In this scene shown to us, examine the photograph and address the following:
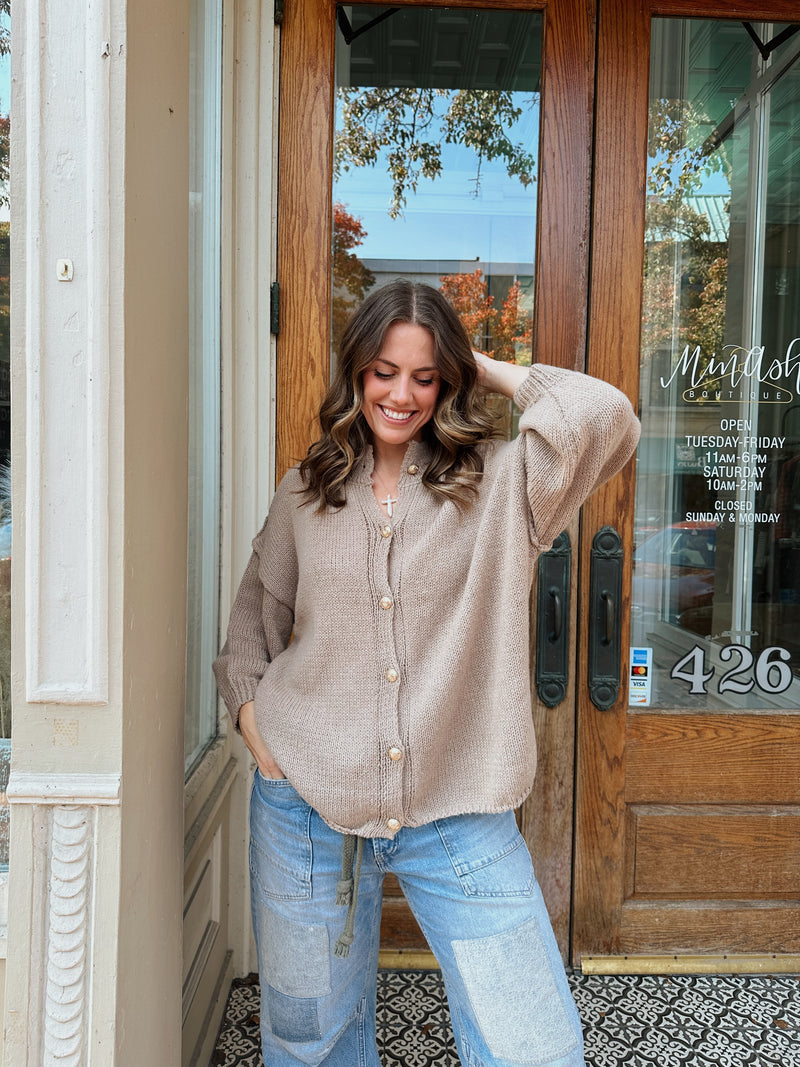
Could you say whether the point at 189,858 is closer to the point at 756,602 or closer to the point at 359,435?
the point at 359,435

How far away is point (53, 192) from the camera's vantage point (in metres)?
1.09

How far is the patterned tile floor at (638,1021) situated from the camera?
2021mm


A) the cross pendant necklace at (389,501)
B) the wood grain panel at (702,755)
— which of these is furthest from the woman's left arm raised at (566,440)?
the wood grain panel at (702,755)

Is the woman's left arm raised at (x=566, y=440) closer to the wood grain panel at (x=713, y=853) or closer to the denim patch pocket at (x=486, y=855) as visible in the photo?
the denim patch pocket at (x=486, y=855)

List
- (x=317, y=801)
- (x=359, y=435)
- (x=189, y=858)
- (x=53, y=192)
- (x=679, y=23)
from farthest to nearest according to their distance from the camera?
(x=679, y=23), (x=189, y=858), (x=359, y=435), (x=317, y=801), (x=53, y=192)

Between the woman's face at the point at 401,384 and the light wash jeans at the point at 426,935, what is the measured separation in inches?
26.4

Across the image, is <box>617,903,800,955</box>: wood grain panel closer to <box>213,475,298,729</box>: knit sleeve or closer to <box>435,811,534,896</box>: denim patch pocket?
<box>435,811,534,896</box>: denim patch pocket

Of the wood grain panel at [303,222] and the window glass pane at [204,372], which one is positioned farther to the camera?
the wood grain panel at [303,222]

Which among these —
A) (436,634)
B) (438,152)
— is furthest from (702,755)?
(438,152)

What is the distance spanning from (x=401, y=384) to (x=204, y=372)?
0.75 meters

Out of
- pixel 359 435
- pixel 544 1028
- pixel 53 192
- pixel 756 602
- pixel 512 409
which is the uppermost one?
pixel 53 192

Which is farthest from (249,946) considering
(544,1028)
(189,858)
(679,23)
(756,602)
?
(679,23)

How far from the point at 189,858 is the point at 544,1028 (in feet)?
2.77

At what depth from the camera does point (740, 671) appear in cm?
238
